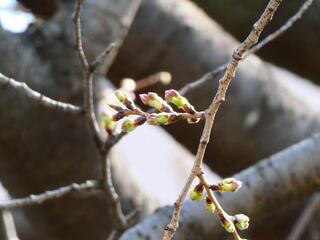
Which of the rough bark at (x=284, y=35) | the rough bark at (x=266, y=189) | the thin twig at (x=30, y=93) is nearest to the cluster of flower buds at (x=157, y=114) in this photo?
the thin twig at (x=30, y=93)

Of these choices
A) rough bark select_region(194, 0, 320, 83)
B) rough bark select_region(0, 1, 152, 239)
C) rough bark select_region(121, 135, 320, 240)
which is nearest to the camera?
rough bark select_region(121, 135, 320, 240)

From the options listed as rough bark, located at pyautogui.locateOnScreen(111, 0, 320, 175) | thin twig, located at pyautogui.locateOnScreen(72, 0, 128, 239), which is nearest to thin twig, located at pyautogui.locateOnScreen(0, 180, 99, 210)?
thin twig, located at pyautogui.locateOnScreen(72, 0, 128, 239)

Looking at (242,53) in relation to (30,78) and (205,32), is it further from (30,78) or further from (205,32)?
(205,32)

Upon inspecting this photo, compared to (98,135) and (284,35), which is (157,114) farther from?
(284,35)

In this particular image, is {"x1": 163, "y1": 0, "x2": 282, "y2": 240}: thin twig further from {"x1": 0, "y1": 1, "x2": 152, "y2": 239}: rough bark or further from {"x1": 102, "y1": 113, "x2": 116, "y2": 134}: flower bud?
{"x1": 0, "y1": 1, "x2": 152, "y2": 239}: rough bark

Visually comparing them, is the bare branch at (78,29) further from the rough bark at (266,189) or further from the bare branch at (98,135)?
the rough bark at (266,189)

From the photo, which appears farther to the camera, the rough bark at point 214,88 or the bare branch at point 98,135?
→ the rough bark at point 214,88
